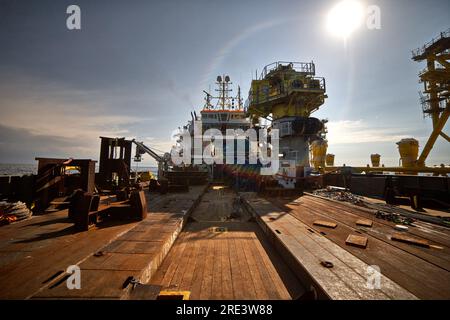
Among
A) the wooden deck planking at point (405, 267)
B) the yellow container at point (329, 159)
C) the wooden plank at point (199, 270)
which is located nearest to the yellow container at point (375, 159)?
the yellow container at point (329, 159)

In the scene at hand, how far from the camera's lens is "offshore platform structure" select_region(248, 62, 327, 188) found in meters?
18.4

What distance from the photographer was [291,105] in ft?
70.3

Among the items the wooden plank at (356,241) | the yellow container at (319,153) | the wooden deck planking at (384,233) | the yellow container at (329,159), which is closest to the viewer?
the wooden deck planking at (384,233)

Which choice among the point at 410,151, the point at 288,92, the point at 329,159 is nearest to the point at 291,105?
the point at 288,92

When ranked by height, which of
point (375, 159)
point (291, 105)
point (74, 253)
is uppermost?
point (291, 105)

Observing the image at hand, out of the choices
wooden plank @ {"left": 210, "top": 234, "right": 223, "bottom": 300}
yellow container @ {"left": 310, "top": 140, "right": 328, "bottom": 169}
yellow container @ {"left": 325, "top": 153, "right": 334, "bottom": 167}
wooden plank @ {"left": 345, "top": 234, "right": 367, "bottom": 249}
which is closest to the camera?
wooden plank @ {"left": 210, "top": 234, "right": 223, "bottom": 300}

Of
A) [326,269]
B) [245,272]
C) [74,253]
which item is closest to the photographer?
[326,269]

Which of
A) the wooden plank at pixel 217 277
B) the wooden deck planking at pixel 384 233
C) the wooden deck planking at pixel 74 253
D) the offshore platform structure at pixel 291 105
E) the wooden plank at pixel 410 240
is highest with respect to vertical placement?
the offshore platform structure at pixel 291 105

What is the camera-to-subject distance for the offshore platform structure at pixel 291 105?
18.4 m

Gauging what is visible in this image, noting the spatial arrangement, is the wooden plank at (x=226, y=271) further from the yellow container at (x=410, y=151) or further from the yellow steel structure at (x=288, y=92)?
the yellow container at (x=410, y=151)

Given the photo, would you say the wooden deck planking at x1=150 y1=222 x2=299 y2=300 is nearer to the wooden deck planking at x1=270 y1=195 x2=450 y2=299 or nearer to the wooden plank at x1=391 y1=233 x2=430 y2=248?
the wooden deck planking at x1=270 y1=195 x2=450 y2=299

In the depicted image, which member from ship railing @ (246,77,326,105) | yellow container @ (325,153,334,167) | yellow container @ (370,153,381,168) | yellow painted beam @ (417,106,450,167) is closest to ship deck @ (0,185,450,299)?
ship railing @ (246,77,326,105)

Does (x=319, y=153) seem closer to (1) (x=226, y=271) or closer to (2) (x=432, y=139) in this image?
(2) (x=432, y=139)

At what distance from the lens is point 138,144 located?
837 inches
